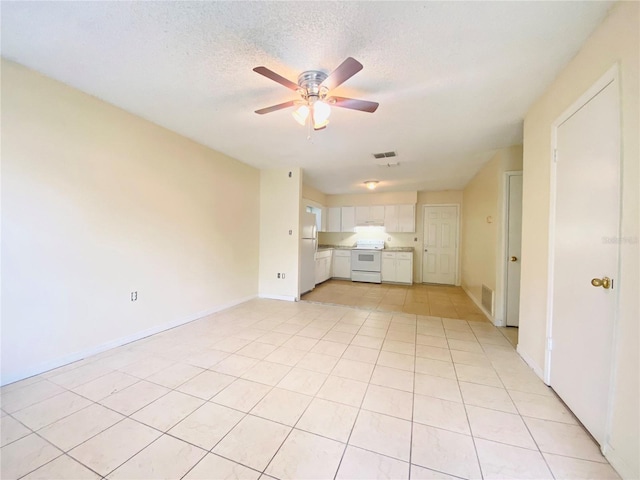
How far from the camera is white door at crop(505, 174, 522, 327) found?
3.16 m

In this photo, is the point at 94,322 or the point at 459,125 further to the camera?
the point at 459,125

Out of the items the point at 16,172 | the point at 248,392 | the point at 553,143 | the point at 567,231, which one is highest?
the point at 553,143

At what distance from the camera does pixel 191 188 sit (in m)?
3.25

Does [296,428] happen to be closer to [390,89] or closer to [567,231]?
[567,231]

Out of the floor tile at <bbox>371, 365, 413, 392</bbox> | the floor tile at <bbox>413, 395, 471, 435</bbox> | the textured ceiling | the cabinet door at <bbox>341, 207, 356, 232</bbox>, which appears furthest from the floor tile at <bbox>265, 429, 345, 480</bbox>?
the cabinet door at <bbox>341, 207, 356, 232</bbox>

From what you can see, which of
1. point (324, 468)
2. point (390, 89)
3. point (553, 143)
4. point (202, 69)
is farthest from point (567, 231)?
point (202, 69)

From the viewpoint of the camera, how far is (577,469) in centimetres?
121

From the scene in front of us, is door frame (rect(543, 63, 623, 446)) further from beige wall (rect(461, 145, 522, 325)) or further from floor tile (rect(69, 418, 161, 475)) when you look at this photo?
floor tile (rect(69, 418, 161, 475))

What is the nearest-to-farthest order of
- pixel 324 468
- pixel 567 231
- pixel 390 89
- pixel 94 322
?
pixel 324 468, pixel 567 231, pixel 390 89, pixel 94 322

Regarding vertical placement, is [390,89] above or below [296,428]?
above

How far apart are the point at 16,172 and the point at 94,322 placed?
1406mm

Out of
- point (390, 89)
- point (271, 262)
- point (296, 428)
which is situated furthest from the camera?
point (271, 262)

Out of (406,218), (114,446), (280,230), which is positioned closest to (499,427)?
(114,446)

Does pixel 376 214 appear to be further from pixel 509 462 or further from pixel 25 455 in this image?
pixel 25 455
